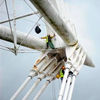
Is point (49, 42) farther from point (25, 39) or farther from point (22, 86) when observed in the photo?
point (22, 86)

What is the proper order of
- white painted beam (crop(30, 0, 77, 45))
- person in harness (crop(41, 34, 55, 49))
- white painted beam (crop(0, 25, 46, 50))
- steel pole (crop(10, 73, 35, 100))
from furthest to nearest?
person in harness (crop(41, 34, 55, 49)) < white painted beam (crop(0, 25, 46, 50)) < steel pole (crop(10, 73, 35, 100)) < white painted beam (crop(30, 0, 77, 45))

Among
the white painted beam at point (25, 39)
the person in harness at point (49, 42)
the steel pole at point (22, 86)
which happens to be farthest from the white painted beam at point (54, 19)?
the steel pole at point (22, 86)

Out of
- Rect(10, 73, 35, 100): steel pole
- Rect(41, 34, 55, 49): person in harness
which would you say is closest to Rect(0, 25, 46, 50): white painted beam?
Rect(41, 34, 55, 49): person in harness

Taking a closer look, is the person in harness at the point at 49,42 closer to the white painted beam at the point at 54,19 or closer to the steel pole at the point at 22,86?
the white painted beam at the point at 54,19

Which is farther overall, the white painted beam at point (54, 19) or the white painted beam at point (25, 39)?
the white painted beam at point (25, 39)

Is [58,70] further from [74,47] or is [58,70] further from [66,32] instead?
[66,32]

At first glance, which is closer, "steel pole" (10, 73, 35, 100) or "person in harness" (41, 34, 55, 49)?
"steel pole" (10, 73, 35, 100)

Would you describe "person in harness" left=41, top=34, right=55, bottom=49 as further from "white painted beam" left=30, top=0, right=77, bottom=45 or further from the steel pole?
the steel pole

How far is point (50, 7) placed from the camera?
656 inches

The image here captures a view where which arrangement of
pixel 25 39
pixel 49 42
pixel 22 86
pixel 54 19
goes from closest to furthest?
pixel 54 19 → pixel 22 86 → pixel 25 39 → pixel 49 42

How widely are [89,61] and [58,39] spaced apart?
592 cm

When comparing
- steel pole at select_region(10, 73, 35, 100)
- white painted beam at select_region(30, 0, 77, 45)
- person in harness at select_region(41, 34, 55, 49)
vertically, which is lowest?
steel pole at select_region(10, 73, 35, 100)

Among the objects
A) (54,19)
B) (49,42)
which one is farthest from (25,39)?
(54,19)

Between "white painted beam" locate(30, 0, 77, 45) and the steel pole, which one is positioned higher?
"white painted beam" locate(30, 0, 77, 45)
